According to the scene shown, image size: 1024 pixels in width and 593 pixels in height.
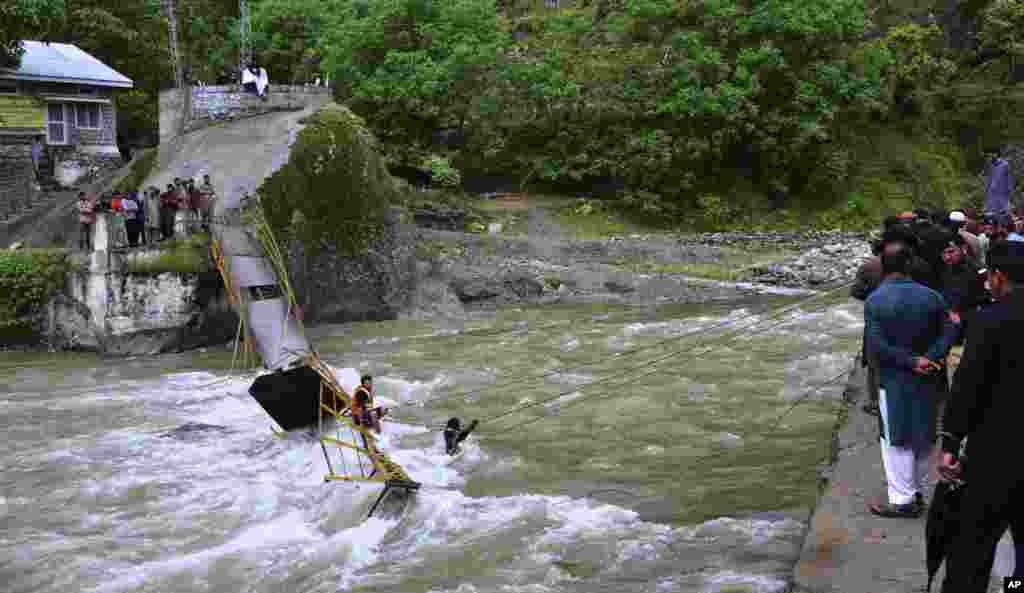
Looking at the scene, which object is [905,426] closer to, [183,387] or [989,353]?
[989,353]

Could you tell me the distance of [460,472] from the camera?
405 inches

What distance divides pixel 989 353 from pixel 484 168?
97.9ft

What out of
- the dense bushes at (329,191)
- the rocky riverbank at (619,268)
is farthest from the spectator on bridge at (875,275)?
the dense bushes at (329,191)

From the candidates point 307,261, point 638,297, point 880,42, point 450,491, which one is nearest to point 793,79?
point 880,42

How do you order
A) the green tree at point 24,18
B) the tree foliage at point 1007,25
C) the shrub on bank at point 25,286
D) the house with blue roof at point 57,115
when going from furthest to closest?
the tree foliage at point 1007,25 → the house with blue roof at point 57,115 → the shrub on bank at point 25,286 → the green tree at point 24,18

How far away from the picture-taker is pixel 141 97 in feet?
110

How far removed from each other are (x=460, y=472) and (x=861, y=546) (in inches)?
203

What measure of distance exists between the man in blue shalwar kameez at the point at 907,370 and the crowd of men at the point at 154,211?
1518 cm

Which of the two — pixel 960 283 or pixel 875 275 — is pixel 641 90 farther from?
pixel 960 283

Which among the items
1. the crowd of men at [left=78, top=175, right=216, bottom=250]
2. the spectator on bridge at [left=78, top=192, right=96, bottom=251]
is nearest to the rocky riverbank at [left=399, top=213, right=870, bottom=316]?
the crowd of men at [left=78, top=175, right=216, bottom=250]

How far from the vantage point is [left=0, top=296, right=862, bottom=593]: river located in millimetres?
7695

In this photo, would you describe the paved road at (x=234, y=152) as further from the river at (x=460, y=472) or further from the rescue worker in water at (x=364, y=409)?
the rescue worker in water at (x=364, y=409)

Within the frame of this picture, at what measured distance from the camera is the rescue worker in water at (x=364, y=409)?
10.4 m

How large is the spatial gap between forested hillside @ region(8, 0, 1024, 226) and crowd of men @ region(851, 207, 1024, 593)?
2169 centimetres
